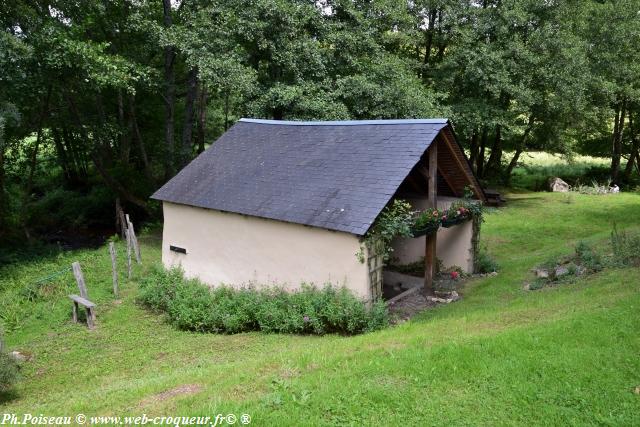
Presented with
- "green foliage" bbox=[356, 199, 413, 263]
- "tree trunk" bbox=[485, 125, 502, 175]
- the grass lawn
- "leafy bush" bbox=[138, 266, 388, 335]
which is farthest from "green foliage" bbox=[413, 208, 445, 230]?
the grass lawn

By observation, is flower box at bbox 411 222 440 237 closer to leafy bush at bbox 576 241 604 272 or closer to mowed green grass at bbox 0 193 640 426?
mowed green grass at bbox 0 193 640 426

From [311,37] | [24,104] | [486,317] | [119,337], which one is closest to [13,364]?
[119,337]

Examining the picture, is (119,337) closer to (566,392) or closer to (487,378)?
→ (487,378)

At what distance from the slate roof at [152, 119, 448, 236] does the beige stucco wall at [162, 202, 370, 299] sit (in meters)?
0.34

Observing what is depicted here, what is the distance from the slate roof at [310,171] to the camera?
1060cm

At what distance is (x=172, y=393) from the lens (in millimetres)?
6496

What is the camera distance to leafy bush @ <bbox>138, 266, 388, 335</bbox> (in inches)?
395

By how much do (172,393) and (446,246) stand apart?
9.95 meters

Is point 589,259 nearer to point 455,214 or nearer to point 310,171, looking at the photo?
point 455,214

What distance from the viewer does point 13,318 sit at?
1202 cm

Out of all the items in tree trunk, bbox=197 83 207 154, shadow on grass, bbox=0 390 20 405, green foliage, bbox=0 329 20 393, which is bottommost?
shadow on grass, bbox=0 390 20 405

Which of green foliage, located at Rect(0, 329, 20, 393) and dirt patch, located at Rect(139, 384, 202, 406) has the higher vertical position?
dirt patch, located at Rect(139, 384, 202, 406)

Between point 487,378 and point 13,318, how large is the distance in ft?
36.9

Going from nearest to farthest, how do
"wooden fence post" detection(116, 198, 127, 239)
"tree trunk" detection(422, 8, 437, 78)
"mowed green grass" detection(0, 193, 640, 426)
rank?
"mowed green grass" detection(0, 193, 640, 426) < "wooden fence post" detection(116, 198, 127, 239) < "tree trunk" detection(422, 8, 437, 78)
